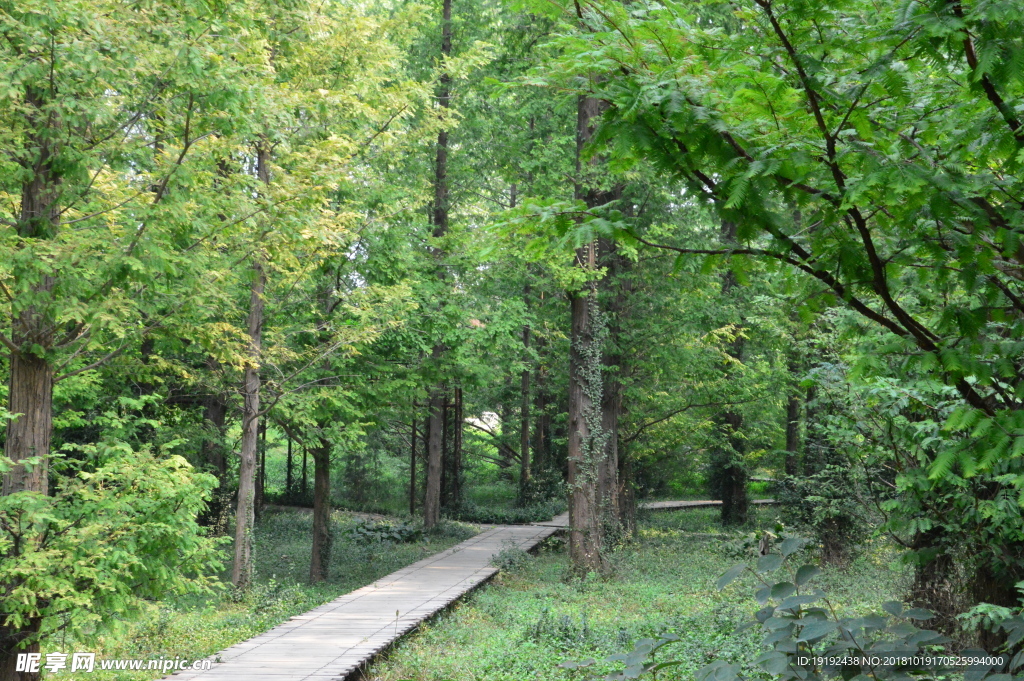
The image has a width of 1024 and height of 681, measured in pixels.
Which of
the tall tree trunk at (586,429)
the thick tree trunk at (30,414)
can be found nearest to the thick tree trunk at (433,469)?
the tall tree trunk at (586,429)

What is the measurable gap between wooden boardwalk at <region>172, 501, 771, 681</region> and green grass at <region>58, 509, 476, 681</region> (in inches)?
24.9

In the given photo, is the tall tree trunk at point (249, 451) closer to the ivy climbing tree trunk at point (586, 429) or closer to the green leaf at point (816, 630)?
the ivy climbing tree trunk at point (586, 429)

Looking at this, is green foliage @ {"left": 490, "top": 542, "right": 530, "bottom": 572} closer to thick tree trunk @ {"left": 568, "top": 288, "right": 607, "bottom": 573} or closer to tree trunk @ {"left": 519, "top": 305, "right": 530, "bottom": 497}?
thick tree trunk @ {"left": 568, "top": 288, "right": 607, "bottom": 573}

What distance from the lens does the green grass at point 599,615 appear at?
7.73m

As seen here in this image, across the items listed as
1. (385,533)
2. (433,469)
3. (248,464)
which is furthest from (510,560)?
(385,533)

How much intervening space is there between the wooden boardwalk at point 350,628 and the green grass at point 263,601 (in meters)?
0.63

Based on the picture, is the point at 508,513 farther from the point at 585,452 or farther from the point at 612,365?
the point at 585,452

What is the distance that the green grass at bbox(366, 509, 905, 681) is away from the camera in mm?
7734

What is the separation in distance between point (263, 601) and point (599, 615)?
15.3 feet

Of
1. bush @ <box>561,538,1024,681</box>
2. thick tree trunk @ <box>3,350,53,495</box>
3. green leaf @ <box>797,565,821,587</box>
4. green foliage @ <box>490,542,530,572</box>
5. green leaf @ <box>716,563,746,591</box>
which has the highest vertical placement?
thick tree trunk @ <box>3,350,53,495</box>

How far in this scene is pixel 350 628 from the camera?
8930 millimetres

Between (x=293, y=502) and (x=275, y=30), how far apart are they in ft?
69.5

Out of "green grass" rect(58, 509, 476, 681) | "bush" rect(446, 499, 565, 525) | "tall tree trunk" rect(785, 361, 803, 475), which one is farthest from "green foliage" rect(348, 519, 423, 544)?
"tall tree trunk" rect(785, 361, 803, 475)

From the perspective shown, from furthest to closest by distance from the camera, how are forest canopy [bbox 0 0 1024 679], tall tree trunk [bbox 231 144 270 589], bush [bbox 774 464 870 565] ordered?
bush [bbox 774 464 870 565]
tall tree trunk [bbox 231 144 270 589]
forest canopy [bbox 0 0 1024 679]
